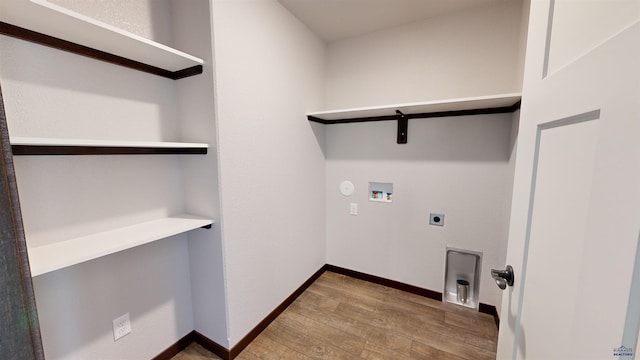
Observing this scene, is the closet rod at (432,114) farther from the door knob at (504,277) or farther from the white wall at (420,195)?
the door knob at (504,277)

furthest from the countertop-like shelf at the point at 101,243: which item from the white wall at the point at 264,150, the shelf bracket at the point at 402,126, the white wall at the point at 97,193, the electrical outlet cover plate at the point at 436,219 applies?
the electrical outlet cover plate at the point at 436,219

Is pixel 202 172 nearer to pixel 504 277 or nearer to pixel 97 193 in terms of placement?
pixel 97 193

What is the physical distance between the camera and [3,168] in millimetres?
491

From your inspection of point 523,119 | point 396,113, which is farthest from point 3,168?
point 396,113

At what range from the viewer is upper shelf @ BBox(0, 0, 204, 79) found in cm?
84

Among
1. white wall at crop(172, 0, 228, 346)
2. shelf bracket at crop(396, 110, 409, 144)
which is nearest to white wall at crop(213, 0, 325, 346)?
white wall at crop(172, 0, 228, 346)

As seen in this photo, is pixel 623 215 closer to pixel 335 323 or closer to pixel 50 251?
pixel 50 251

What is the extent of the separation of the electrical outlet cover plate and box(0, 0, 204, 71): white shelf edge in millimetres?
2074

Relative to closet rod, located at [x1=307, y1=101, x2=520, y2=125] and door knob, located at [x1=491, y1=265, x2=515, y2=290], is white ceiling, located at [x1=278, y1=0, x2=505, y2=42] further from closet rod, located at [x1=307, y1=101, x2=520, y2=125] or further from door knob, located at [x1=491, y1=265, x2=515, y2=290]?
door knob, located at [x1=491, y1=265, x2=515, y2=290]

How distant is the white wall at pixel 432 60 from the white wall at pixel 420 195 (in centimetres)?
27

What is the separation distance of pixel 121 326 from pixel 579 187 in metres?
1.98

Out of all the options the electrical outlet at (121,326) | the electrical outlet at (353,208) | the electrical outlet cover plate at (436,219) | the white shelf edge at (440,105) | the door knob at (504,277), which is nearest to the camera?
the door knob at (504,277)

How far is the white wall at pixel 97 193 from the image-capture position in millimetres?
993

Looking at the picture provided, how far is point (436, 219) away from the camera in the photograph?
209 centimetres
